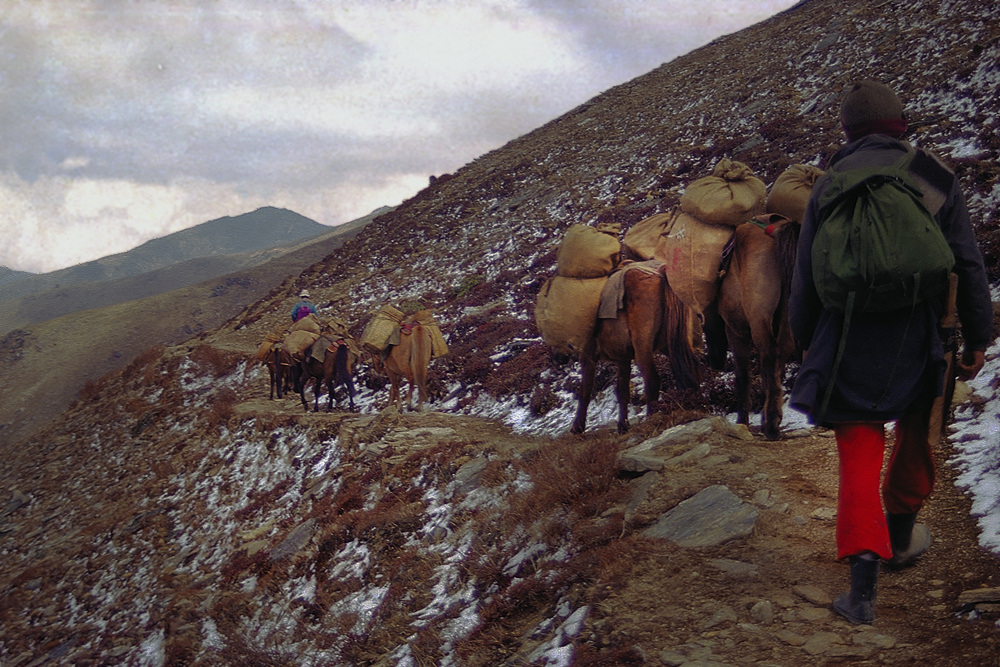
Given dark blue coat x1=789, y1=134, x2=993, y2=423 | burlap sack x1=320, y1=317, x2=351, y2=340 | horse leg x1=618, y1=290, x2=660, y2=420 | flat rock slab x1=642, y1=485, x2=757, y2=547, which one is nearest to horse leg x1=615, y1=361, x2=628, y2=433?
horse leg x1=618, y1=290, x2=660, y2=420

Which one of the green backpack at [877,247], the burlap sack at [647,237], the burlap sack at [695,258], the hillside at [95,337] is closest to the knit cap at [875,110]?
the green backpack at [877,247]

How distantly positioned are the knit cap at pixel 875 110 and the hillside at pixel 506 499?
2330 millimetres

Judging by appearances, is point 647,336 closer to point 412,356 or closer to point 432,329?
point 432,329

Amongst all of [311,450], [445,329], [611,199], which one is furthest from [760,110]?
[311,450]

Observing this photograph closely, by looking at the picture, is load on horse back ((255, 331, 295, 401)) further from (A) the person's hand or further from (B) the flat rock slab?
(A) the person's hand

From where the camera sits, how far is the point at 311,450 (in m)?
11.9

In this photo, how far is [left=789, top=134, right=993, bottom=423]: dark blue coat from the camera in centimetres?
271

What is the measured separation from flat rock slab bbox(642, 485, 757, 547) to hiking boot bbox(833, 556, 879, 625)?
3.42ft

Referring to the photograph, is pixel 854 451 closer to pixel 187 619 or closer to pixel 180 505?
pixel 187 619

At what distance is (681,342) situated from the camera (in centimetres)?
670

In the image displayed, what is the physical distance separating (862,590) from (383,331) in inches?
435

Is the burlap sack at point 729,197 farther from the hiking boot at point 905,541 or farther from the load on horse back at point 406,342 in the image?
the load on horse back at point 406,342

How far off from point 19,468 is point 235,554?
17.2 metres

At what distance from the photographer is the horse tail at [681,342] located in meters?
6.61
